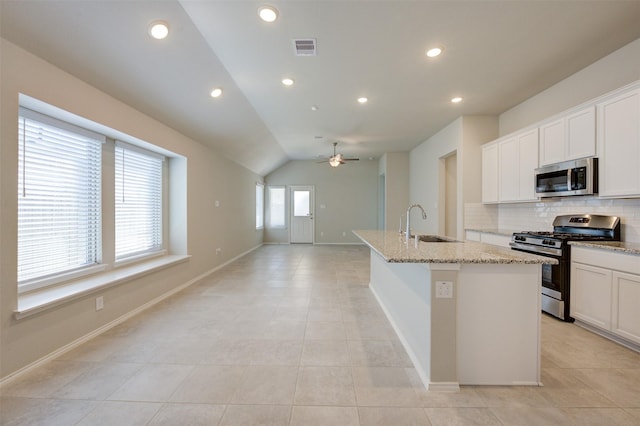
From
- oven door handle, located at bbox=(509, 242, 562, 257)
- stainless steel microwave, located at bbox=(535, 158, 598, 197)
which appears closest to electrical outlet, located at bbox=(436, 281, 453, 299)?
oven door handle, located at bbox=(509, 242, 562, 257)

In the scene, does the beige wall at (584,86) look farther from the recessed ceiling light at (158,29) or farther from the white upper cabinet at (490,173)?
the recessed ceiling light at (158,29)

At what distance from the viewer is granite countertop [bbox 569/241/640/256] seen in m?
2.16

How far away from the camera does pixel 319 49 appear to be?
2676mm

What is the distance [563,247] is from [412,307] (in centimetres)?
186

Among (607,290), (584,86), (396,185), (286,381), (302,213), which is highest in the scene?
(584,86)

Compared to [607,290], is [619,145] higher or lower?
higher

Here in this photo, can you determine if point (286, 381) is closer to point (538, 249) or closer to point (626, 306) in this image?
point (626, 306)

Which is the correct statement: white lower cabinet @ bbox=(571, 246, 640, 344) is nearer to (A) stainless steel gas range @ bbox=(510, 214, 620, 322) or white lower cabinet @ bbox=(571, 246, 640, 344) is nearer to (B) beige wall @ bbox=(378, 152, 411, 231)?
(A) stainless steel gas range @ bbox=(510, 214, 620, 322)

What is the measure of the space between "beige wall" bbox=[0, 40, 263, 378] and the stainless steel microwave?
478cm

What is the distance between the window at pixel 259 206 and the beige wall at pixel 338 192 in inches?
18.7

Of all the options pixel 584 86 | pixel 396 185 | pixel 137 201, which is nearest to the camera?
pixel 584 86

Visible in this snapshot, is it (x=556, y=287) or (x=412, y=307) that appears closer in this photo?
(x=412, y=307)

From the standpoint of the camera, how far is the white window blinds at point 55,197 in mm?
2137

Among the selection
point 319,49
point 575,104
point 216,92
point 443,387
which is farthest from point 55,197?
point 575,104
